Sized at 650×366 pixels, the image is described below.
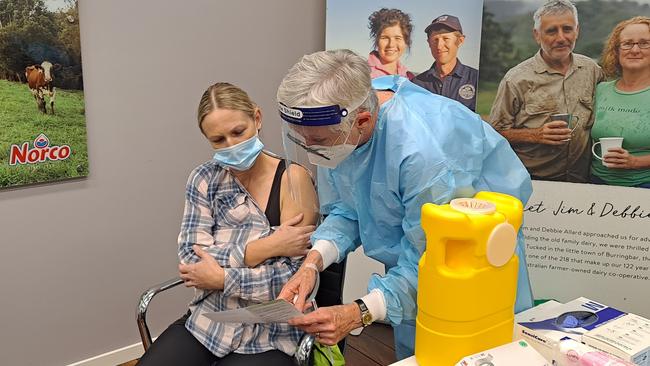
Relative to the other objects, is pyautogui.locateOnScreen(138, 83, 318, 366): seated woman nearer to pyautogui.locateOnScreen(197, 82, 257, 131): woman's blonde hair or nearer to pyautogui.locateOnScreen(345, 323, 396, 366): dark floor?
pyautogui.locateOnScreen(197, 82, 257, 131): woman's blonde hair

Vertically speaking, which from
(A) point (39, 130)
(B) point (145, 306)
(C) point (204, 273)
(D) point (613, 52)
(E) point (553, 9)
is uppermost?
(E) point (553, 9)

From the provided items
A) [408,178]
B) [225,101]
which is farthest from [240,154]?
[408,178]

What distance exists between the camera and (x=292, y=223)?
172cm

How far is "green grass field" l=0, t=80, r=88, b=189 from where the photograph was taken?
2146 mm

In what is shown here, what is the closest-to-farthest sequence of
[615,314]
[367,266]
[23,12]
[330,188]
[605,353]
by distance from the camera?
1. [605,353]
2. [615,314]
3. [330,188]
4. [23,12]
5. [367,266]

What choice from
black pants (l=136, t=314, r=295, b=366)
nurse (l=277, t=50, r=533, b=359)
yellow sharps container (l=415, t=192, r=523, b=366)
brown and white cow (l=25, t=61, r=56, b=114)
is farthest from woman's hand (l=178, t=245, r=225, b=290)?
brown and white cow (l=25, t=61, r=56, b=114)

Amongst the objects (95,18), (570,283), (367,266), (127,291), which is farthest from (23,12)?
(570,283)

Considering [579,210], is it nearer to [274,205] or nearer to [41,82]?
[274,205]

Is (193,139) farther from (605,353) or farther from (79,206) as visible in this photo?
(605,353)

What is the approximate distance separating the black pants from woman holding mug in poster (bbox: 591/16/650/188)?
1409 millimetres

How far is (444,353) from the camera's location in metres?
1.13

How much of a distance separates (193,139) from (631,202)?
1843 mm

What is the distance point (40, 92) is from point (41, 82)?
0.04 m

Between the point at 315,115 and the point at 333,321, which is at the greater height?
the point at 315,115
